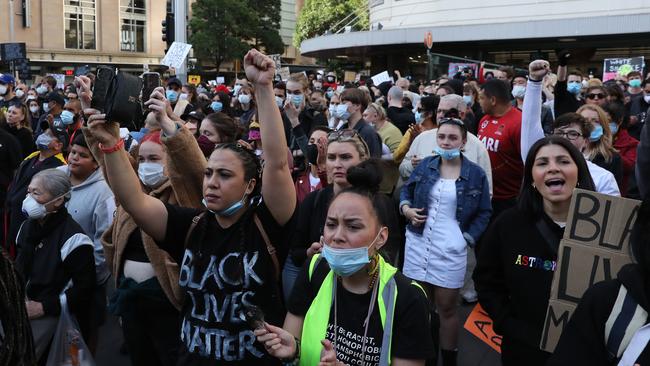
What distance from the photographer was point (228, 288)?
9.47ft

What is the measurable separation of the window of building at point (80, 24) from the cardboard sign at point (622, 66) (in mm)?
43009

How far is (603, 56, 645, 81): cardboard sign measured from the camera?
14.7 metres

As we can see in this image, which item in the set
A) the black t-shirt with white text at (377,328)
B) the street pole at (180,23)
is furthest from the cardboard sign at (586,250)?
the street pole at (180,23)

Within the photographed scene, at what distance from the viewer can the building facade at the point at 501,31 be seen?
27188mm

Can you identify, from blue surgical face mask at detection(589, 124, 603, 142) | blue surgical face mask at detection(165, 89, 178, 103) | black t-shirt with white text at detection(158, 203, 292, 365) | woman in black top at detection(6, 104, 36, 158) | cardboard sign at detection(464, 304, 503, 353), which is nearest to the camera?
black t-shirt with white text at detection(158, 203, 292, 365)

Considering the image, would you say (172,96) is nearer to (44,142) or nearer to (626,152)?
(44,142)

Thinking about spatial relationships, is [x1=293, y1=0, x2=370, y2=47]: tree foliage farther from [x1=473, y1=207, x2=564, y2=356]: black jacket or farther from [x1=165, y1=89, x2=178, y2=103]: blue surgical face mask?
[x1=473, y1=207, x2=564, y2=356]: black jacket

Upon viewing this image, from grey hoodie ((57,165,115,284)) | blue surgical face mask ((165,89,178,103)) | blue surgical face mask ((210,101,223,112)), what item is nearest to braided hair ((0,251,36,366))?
grey hoodie ((57,165,115,284))

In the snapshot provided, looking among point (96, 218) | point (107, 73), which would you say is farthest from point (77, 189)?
point (107, 73)

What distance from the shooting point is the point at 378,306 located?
2.51m

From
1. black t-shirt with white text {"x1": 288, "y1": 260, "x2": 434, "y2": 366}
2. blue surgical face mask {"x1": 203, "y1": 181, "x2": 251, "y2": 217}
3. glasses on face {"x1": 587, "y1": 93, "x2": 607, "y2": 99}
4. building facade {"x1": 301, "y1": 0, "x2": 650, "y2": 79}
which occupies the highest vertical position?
building facade {"x1": 301, "y1": 0, "x2": 650, "y2": 79}

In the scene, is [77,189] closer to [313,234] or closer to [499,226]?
[313,234]

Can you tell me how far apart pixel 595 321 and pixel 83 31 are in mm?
53219

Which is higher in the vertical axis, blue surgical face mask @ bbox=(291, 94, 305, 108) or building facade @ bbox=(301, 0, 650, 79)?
building facade @ bbox=(301, 0, 650, 79)
